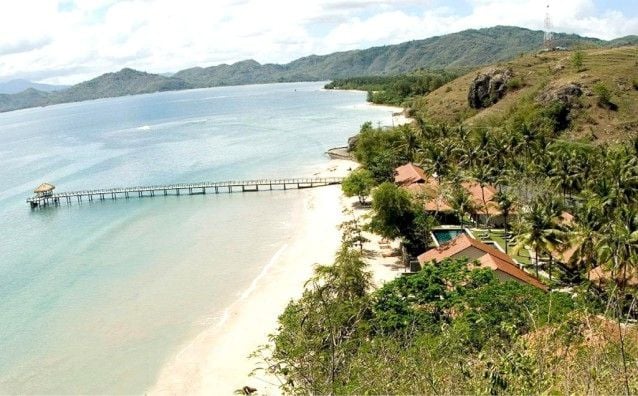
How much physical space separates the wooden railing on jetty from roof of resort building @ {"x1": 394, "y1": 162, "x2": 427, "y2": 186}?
14055 millimetres

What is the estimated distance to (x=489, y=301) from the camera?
2531cm

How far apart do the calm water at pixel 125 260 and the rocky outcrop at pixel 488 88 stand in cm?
2942

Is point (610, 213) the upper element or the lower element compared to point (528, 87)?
lower

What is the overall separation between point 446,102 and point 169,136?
235 feet

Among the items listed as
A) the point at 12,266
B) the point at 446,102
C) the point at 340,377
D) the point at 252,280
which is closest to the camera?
the point at 340,377

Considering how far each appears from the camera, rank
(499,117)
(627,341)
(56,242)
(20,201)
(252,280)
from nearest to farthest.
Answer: (627,341) < (252,280) < (56,242) < (20,201) < (499,117)

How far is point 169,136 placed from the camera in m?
150

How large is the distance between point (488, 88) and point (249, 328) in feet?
278

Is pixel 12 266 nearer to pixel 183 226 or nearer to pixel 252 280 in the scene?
pixel 183 226

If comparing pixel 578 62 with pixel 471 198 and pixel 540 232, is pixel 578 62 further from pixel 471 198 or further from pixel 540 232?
pixel 540 232

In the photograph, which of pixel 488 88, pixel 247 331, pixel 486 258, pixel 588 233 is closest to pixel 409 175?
pixel 486 258

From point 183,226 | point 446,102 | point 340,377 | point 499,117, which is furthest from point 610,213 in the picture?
point 446,102

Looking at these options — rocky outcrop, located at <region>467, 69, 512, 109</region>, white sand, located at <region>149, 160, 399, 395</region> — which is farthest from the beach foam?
rocky outcrop, located at <region>467, 69, 512, 109</region>

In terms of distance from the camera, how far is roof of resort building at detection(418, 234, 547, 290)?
106 ft
